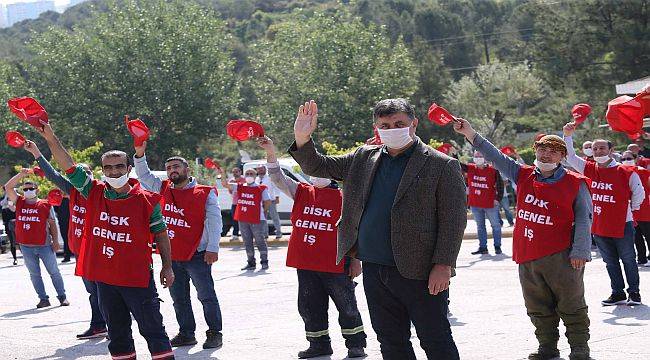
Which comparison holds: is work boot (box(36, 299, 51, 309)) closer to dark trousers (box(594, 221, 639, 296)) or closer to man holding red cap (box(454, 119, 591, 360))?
dark trousers (box(594, 221, 639, 296))

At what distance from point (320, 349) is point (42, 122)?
10.1ft

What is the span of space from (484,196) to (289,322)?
306 inches

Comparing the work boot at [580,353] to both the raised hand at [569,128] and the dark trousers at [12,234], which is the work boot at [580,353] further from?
the dark trousers at [12,234]

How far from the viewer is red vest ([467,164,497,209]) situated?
18031 millimetres

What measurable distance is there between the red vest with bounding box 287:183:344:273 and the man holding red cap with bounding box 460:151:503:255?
887 centimetres

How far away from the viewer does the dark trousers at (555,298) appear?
7.95 metres

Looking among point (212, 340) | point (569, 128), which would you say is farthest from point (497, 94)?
point (212, 340)

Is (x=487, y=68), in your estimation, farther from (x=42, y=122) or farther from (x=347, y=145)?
(x=42, y=122)

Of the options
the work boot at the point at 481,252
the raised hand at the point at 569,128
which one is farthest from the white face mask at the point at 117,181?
the work boot at the point at 481,252

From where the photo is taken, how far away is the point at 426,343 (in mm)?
5855

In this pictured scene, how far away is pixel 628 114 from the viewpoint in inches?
293

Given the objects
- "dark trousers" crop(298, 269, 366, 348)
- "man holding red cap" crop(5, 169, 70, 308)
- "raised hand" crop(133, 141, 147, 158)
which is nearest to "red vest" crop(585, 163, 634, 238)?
"dark trousers" crop(298, 269, 366, 348)

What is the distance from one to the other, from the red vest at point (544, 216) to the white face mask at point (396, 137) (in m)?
2.61

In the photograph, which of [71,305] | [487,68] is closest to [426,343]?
[71,305]
